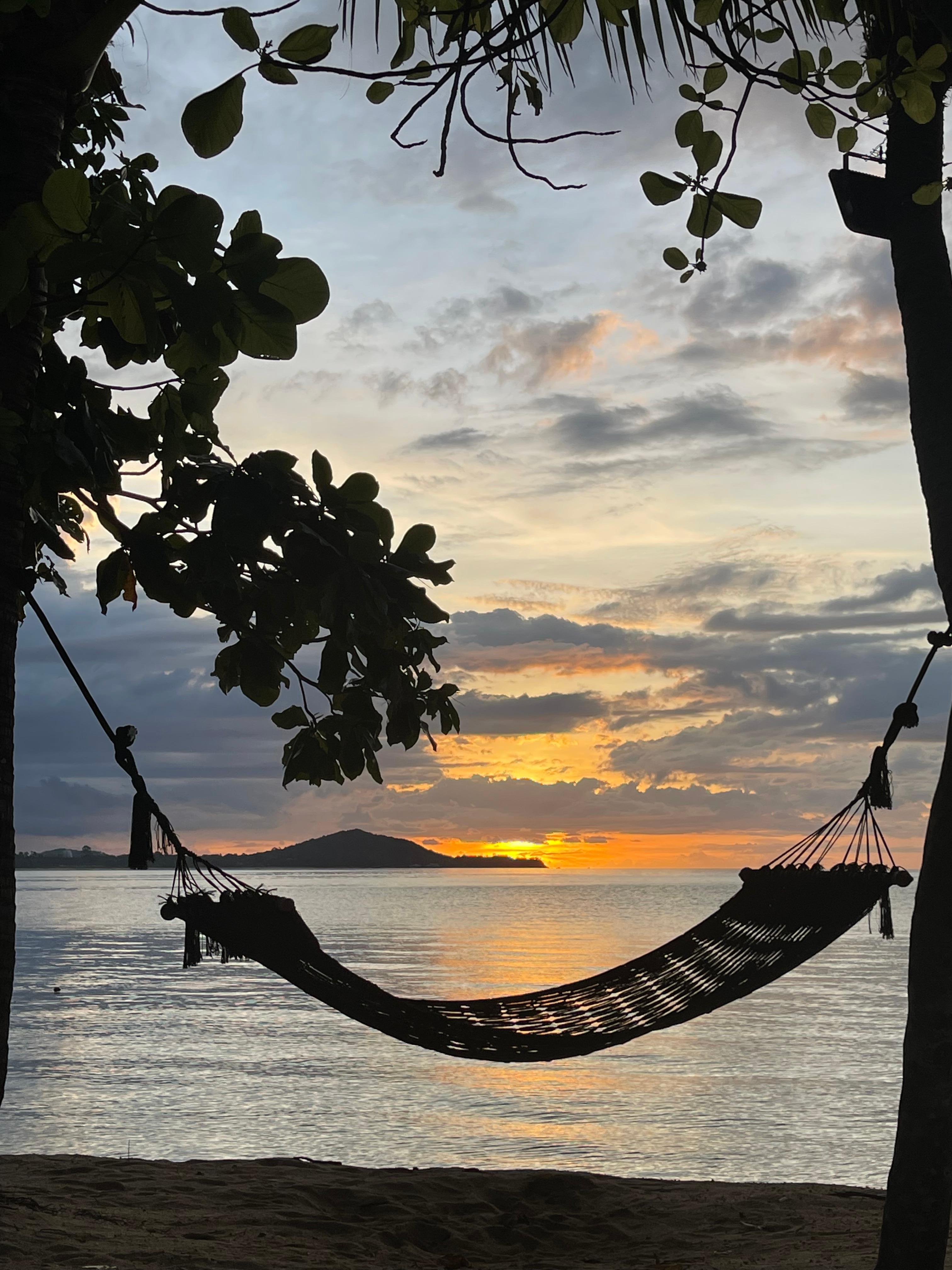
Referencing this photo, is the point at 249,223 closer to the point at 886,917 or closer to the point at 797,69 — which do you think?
the point at 797,69

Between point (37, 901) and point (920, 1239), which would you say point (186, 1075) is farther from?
point (37, 901)

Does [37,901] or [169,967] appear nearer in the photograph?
[169,967]

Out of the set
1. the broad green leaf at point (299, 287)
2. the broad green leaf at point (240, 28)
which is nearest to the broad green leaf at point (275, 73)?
the broad green leaf at point (240, 28)

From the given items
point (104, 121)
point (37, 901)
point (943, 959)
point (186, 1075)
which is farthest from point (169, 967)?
point (37, 901)

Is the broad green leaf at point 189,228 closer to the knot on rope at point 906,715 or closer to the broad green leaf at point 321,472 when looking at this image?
the broad green leaf at point 321,472

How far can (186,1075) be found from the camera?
11.0 meters

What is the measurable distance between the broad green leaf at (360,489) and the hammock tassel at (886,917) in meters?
1.79

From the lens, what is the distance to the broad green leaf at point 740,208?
1500mm

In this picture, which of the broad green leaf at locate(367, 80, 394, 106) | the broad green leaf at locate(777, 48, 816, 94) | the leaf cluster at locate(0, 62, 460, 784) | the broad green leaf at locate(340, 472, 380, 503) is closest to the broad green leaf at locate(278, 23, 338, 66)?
the leaf cluster at locate(0, 62, 460, 784)

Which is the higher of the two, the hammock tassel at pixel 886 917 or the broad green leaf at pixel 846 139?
the broad green leaf at pixel 846 139

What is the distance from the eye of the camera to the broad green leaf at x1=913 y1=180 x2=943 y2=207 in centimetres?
223

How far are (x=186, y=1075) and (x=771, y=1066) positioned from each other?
19.7 ft

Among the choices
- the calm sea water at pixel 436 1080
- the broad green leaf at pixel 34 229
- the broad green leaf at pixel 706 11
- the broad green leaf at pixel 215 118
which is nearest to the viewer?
the broad green leaf at pixel 215 118

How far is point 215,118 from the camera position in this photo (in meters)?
1.24
